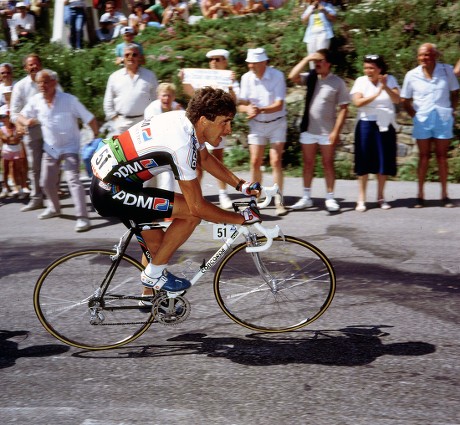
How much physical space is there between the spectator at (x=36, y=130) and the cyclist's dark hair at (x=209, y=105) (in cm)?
584

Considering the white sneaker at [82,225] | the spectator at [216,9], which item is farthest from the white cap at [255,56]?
the spectator at [216,9]

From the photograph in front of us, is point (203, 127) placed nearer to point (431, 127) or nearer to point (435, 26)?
point (431, 127)

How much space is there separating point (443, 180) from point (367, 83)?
5.29ft

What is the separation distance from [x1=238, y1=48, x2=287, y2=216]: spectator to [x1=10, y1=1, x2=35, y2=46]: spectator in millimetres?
8754

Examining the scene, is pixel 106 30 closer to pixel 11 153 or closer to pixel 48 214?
pixel 11 153

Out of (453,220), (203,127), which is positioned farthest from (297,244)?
(453,220)

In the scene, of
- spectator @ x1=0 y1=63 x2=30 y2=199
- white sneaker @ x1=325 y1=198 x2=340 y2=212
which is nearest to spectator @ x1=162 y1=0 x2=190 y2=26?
spectator @ x1=0 y1=63 x2=30 y2=199

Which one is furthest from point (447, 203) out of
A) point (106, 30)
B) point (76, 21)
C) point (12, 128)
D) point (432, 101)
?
point (76, 21)

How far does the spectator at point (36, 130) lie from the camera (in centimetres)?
1118

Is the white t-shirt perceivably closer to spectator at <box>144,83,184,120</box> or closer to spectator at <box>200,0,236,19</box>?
spectator at <box>144,83,184,120</box>

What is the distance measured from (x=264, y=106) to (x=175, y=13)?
7.04 meters

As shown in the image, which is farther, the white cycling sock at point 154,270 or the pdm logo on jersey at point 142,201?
the white cycling sock at point 154,270

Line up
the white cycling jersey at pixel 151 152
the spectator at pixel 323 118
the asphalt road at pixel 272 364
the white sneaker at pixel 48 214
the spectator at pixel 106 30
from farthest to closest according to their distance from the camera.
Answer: the spectator at pixel 106 30 → the white sneaker at pixel 48 214 → the spectator at pixel 323 118 → the white cycling jersey at pixel 151 152 → the asphalt road at pixel 272 364

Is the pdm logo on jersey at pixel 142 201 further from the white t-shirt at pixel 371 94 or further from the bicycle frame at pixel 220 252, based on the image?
the white t-shirt at pixel 371 94
